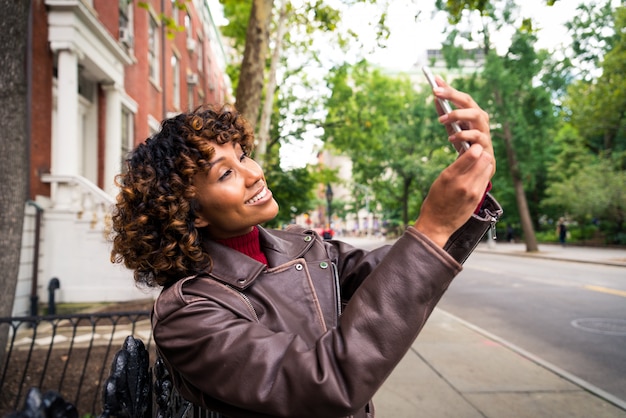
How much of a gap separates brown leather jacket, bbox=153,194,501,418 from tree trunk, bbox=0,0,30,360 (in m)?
2.90

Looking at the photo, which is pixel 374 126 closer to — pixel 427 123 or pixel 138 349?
pixel 427 123

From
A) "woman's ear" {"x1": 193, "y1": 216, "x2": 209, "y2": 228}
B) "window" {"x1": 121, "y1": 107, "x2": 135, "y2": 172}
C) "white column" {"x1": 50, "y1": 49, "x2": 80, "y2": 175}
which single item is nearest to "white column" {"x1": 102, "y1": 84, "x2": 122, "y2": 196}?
"window" {"x1": 121, "y1": 107, "x2": 135, "y2": 172}

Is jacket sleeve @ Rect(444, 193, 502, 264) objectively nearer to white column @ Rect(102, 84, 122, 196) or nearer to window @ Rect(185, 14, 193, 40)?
white column @ Rect(102, 84, 122, 196)

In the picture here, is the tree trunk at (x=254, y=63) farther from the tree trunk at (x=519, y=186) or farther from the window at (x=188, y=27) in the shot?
the tree trunk at (x=519, y=186)

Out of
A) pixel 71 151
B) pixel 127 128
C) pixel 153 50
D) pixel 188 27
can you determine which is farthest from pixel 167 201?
pixel 188 27

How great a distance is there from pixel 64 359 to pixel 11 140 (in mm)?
2848

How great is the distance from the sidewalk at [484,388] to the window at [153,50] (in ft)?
A: 42.7

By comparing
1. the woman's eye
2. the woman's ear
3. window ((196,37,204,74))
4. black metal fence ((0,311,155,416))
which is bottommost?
black metal fence ((0,311,155,416))

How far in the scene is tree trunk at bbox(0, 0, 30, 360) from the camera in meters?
3.39

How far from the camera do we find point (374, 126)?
20188 millimetres

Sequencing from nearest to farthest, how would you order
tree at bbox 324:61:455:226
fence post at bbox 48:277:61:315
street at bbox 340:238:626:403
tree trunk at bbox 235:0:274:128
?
street at bbox 340:238:626:403, tree trunk at bbox 235:0:274:128, fence post at bbox 48:277:61:315, tree at bbox 324:61:455:226

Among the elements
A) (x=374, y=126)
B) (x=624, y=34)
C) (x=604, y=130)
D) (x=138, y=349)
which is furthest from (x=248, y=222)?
(x=604, y=130)

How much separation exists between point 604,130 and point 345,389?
3122 centimetres

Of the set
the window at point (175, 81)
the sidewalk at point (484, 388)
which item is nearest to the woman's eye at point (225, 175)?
the sidewalk at point (484, 388)
